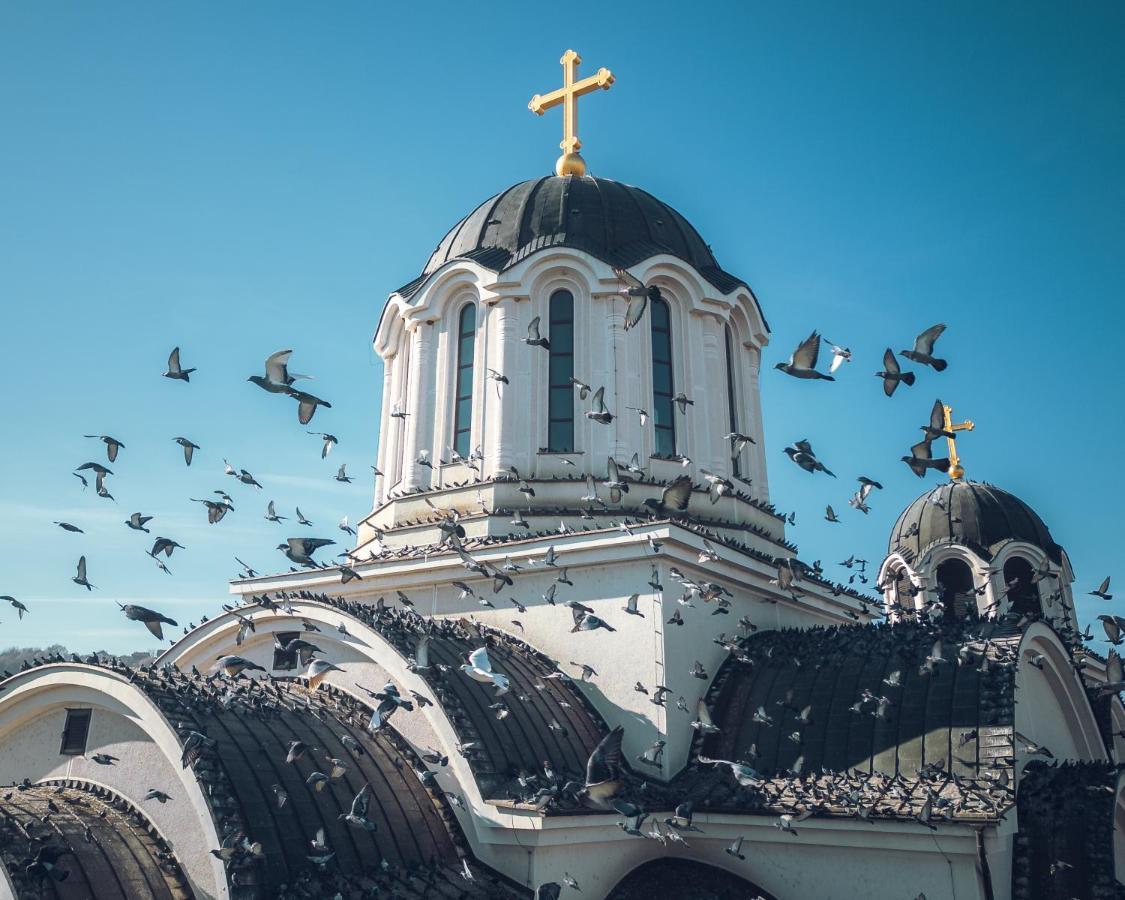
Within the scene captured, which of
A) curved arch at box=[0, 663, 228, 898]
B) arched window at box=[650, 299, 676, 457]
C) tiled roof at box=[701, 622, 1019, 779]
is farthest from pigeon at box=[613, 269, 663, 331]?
curved arch at box=[0, 663, 228, 898]

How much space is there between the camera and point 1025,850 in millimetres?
8070

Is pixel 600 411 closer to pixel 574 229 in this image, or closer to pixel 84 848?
pixel 574 229

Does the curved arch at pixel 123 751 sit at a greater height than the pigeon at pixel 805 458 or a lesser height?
lesser

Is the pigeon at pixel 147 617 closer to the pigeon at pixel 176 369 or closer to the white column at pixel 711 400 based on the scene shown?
the pigeon at pixel 176 369

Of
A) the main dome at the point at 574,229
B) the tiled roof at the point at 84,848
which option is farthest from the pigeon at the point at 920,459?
the tiled roof at the point at 84,848

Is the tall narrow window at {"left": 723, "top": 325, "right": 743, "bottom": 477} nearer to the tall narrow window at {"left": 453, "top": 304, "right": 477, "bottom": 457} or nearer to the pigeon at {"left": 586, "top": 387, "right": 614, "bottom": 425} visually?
the pigeon at {"left": 586, "top": 387, "right": 614, "bottom": 425}

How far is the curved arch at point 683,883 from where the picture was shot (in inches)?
349

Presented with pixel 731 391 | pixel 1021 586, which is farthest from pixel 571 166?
pixel 1021 586

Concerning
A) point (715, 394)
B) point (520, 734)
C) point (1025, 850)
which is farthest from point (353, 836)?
point (715, 394)

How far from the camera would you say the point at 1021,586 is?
797 inches

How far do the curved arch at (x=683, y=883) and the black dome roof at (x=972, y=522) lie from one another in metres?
13.2

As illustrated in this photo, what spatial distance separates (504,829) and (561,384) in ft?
21.1

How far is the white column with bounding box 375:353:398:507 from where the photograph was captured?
14102mm

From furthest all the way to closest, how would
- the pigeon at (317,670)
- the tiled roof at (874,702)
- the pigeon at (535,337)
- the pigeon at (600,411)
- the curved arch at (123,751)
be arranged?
the pigeon at (535,337) < the pigeon at (600,411) < the pigeon at (317,670) < the tiled roof at (874,702) < the curved arch at (123,751)
